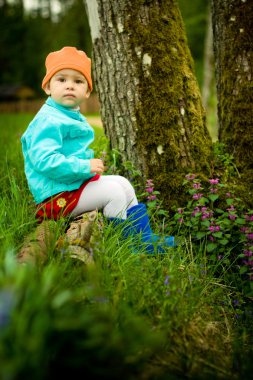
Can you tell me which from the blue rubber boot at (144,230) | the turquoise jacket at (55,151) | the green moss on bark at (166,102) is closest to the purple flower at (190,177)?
the green moss on bark at (166,102)

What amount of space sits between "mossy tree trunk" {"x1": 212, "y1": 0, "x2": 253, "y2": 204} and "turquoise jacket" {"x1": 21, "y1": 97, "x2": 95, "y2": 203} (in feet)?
4.54

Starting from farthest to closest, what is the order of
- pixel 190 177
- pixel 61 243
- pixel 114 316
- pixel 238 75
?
pixel 238 75 → pixel 190 177 → pixel 61 243 → pixel 114 316

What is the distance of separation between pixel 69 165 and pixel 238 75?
180cm

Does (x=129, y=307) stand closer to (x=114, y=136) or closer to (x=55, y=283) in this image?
(x=55, y=283)

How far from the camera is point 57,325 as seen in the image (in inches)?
52.4

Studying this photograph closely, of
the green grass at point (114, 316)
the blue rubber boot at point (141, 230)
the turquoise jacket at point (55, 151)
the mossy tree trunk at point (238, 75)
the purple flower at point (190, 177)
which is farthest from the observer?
the mossy tree trunk at point (238, 75)

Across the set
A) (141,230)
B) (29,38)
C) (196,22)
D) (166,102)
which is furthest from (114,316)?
(29,38)

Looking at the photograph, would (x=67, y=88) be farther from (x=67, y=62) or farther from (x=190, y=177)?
(x=190, y=177)

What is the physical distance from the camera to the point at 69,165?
8.47 ft

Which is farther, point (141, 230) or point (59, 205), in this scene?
point (141, 230)

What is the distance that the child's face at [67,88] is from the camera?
2.75 metres

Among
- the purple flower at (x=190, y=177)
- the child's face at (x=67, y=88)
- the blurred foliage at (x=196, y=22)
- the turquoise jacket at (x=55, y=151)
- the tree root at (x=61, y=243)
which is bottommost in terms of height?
the tree root at (x=61, y=243)

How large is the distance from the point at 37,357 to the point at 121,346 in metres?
0.32

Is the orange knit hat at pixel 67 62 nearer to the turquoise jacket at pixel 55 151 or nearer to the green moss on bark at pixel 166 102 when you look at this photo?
the turquoise jacket at pixel 55 151
